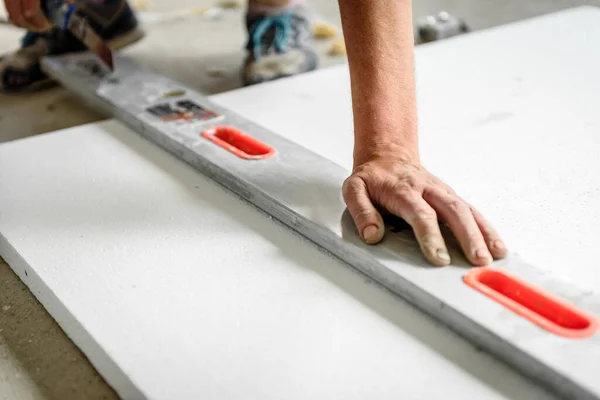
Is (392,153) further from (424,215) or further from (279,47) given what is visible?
(279,47)

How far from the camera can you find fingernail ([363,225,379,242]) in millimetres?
906

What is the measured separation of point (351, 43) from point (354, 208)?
0.25 metres

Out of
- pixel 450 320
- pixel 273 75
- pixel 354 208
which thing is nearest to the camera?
pixel 450 320

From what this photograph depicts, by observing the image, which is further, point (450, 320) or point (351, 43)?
point (351, 43)

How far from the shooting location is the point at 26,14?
4.82ft

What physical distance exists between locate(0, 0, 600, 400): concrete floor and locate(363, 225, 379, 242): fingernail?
355 mm

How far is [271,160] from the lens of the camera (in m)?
1.16

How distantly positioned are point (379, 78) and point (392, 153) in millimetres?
116

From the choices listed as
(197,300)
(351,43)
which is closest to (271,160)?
(351,43)

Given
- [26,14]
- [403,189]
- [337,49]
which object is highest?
[26,14]

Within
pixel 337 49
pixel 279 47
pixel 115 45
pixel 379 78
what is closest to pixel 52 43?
pixel 115 45

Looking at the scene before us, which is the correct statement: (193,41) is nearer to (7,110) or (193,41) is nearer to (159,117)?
(7,110)

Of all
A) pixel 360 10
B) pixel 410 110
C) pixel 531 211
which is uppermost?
pixel 360 10

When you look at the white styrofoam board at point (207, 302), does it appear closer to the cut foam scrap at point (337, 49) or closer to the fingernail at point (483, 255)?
the fingernail at point (483, 255)
